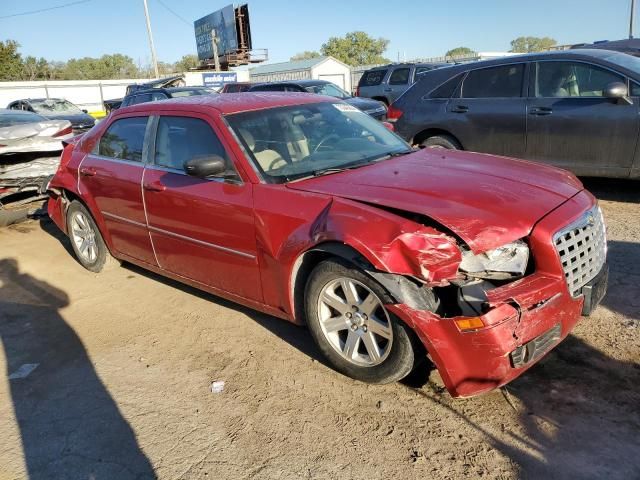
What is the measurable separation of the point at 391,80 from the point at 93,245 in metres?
13.3

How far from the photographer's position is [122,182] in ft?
14.7

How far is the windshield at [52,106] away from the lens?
56.5 feet

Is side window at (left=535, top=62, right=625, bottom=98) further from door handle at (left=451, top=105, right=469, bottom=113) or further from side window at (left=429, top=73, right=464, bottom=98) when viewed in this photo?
side window at (left=429, top=73, right=464, bottom=98)

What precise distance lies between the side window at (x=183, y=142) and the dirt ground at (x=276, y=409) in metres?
1.27

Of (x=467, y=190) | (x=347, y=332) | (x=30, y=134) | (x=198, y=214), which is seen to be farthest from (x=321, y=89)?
(x=347, y=332)

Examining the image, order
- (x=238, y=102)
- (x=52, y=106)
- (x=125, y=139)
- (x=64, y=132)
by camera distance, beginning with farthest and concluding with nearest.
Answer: (x=52, y=106)
(x=64, y=132)
(x=125, y=139)
(x=238, y=102)

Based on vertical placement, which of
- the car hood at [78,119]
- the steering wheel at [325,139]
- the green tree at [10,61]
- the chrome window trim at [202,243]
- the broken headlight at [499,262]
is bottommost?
the chrome window trim at [202,243]

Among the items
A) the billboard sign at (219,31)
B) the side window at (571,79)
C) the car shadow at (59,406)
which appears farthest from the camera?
the billboard sign at (219,31)

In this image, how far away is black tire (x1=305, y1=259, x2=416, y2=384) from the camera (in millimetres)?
2771

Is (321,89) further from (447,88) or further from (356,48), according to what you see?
(356,48)

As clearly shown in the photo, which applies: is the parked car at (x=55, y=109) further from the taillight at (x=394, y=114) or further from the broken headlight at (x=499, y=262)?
the broken headlight at (x=499, y=262)

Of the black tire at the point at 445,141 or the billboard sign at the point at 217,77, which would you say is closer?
the black tire at the point at 445,141

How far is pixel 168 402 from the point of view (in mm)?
3164

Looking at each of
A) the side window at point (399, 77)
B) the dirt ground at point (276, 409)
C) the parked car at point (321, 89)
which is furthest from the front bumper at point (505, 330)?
the side window at point (399, 77)
